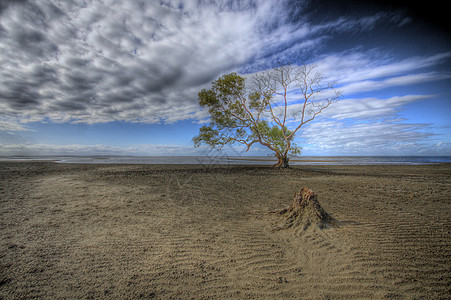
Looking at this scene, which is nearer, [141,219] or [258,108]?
[141,219]

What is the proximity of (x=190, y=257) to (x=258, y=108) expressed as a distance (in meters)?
21.0

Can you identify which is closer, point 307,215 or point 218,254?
point 218,254

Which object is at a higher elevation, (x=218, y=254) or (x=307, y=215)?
(x=307, y=215)

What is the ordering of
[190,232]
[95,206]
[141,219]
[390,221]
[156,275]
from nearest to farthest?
1. [156,275]
2. [190,232]
3. [390,221]
4. [141,219]
5. [95,206]

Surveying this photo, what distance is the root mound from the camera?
5008mm

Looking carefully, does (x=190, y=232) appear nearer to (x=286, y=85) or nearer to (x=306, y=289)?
(x=306, y=289)

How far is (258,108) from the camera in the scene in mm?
22828

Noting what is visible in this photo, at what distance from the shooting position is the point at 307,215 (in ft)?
17.0

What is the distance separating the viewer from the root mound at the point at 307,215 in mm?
5008

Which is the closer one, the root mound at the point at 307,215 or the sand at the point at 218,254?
the sand at the point at 218,254

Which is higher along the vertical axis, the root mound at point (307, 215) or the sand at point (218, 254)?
the root mound at point (307, 215)

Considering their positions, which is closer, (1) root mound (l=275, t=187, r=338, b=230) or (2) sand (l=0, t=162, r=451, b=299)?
(2) sand (l=0, t=162, r=451, b=299)

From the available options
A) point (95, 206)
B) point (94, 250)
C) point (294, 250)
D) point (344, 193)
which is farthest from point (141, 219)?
point (344, 193)

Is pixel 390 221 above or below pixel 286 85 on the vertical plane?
below
